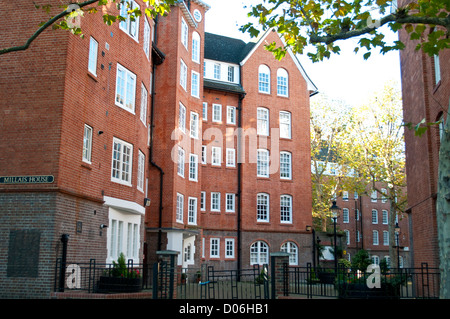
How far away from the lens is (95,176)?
57.5 feet

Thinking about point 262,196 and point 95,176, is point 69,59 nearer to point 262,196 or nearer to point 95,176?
point 95,176

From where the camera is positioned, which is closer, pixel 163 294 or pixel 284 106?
pixel 163 294

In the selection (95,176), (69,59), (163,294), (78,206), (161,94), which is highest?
(161,94)

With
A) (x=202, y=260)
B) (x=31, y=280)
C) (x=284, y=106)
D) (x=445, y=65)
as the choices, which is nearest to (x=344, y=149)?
(x=284, y=106)

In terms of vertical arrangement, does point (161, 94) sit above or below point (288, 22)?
above

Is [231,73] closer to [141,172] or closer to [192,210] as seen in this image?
[192,210]

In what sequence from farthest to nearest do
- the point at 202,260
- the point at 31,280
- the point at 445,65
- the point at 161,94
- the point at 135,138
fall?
the point at 202,260, the point at 161,94, the point at 135,138, the point at 445,65, the point at 31,280

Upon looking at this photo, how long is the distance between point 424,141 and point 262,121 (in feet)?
59.3

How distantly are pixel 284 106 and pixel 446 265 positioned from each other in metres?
28.9

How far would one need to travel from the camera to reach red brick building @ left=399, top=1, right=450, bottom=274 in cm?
1847

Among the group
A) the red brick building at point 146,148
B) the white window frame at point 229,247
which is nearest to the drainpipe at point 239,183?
the red brick building at point 146,148

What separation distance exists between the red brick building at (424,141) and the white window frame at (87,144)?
1208 centimetres

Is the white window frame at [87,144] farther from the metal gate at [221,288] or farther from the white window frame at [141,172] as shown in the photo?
the metal gate at [221,288]

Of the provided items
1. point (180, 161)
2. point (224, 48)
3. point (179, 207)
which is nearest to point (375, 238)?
point (224, 48)
